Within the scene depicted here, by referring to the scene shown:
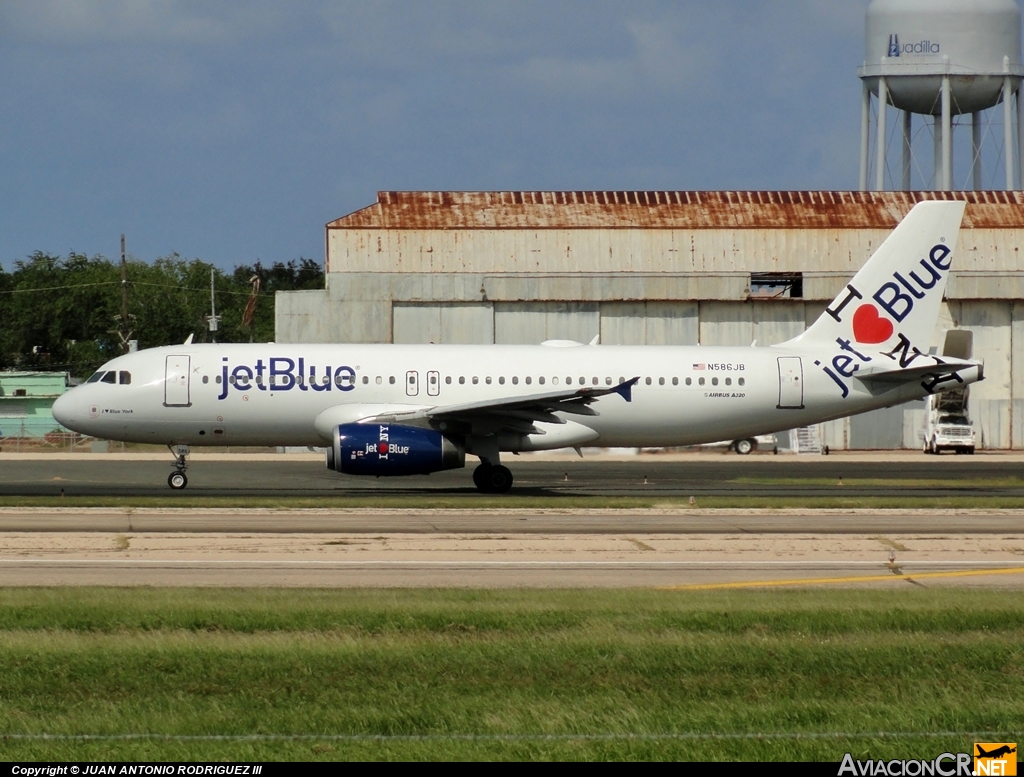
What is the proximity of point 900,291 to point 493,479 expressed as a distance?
12.6 m

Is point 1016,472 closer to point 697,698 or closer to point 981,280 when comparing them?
point 981,280

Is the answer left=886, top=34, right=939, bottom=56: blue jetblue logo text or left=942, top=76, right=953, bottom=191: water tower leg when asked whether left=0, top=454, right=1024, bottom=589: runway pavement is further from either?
left=886, top=34, right=939, bottom=56: blue jetblue logo text

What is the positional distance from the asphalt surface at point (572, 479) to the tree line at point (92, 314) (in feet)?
200

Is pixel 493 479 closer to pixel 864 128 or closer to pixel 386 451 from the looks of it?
pixel 386 451

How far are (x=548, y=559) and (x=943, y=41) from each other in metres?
71.3

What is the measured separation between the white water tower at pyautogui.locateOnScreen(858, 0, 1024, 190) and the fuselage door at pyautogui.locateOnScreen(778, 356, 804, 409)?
49210mm

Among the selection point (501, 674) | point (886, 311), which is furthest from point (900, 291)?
point (501, 674)

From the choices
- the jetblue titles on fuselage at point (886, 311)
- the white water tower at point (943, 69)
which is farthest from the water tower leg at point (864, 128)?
the jetblue titles on fuselage at point (886, 311)

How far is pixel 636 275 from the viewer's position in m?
59.0

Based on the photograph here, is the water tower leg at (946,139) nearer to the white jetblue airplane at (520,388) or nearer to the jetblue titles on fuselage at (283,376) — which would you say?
the white jetblue airplane at (520,388)

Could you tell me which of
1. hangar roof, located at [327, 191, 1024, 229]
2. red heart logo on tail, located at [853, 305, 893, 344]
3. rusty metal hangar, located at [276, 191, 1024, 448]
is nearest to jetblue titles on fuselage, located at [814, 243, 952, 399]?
red heart logo on tail, located at [853, 305, 893, 344]

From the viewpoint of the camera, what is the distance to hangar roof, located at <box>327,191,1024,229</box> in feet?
198

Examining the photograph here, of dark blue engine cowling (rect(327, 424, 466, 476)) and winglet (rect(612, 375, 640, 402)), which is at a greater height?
winglet (rect(612, 375, 640, 402))

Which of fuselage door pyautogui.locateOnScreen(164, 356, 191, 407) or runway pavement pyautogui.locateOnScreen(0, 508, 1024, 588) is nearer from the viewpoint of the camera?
runway pavement pyautogui.locateOnScreen(0, 508, 1024, 588)
